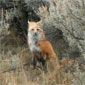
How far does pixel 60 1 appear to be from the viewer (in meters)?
6.85

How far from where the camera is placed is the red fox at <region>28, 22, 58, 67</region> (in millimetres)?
8320

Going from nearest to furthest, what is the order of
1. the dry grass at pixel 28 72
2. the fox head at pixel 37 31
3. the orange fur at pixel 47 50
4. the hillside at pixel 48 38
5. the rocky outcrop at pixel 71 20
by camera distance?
the rocky outcrop at pixel 71 20 → the hillside at pixel 48 38 → the dry grass at pixel 28 72 → the orange fur at pixel 47 50 → the fox head at pixel 37 31

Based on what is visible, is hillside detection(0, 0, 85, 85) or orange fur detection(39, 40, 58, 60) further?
orange fur detection(39, 40, 58, 60)

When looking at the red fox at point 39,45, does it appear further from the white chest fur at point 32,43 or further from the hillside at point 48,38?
the hillside at point 48,38

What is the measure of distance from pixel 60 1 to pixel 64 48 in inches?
64.9

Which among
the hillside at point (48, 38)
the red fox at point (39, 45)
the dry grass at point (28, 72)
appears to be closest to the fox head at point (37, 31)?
the red fox at point (39, 45)

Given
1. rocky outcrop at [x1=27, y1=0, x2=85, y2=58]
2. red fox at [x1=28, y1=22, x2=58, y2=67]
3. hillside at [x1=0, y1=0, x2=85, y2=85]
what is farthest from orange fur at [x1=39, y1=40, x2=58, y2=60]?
rocky outcrop at [x1=27, y1=0, x2=85, y2=58]

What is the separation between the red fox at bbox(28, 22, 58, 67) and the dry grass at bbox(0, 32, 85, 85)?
0.21 m

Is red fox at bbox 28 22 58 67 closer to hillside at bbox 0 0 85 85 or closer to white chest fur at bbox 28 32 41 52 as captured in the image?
white chest fur at bbox 28 32 41 52

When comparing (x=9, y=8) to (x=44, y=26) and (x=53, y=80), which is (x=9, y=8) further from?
(x=53, y=80)

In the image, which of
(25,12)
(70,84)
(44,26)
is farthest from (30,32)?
(70,84)

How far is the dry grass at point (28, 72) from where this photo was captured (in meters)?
6.73

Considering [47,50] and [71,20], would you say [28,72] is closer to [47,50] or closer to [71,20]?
[47,50]

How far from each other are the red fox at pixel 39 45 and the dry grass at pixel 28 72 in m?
0.21
